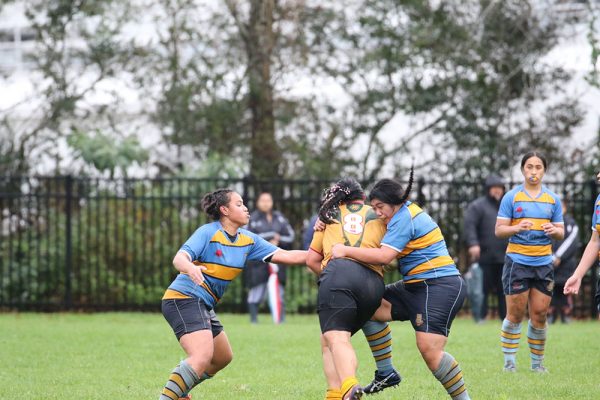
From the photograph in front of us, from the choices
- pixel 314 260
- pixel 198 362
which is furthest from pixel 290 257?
pixel 198 362

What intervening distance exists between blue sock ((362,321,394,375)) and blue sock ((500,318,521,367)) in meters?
2.19

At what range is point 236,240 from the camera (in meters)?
7.62

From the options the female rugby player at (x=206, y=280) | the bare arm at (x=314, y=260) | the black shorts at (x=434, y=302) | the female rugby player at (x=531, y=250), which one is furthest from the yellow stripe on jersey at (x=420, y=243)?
the female rugby player at (x=531, y=250)

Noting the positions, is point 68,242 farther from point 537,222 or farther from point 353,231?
point 353,231

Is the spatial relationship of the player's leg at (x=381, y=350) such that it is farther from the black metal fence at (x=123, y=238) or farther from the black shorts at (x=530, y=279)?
the black metal fence at (x=123, y=238)

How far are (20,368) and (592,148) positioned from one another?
1461cm

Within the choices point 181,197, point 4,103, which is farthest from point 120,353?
point 4,103

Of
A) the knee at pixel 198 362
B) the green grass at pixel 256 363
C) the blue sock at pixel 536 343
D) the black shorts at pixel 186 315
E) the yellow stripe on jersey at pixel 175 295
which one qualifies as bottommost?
Result: the green grass at pixel 256 363

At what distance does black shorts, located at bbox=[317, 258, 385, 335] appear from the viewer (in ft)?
22.6

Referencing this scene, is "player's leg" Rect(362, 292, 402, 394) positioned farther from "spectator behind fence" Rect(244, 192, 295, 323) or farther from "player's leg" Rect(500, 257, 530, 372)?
"spectator behind fence" Rect(244, 192, 295, 323)

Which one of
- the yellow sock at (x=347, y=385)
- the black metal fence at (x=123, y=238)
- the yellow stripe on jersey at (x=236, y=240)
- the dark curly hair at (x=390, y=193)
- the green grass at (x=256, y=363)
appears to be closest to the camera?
the yellow sock at (x=347, y=385)

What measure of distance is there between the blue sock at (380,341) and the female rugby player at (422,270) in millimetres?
412

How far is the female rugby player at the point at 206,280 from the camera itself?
278 inches

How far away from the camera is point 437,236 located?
735 centimetres
